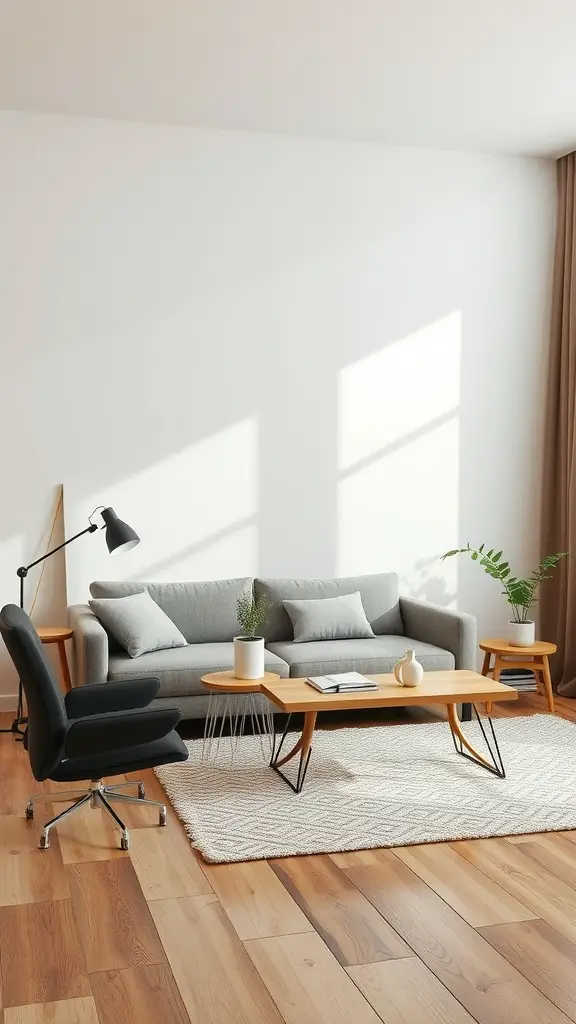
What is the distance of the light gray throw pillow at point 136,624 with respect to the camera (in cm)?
514

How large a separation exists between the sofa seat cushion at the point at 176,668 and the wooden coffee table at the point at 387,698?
573 millimetres

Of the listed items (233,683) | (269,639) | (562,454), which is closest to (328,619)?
(269,639)

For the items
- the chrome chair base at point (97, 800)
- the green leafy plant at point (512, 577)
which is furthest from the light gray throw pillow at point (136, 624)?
the green leafy plant at point (512, 577)

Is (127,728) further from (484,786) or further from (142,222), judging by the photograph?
(142,222)

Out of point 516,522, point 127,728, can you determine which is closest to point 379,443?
point 516,522

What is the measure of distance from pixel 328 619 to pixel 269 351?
1.67 meters

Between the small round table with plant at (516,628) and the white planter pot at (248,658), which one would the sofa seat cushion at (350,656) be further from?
the white planter pot at (248,658)

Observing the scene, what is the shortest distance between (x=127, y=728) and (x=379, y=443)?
126 inches

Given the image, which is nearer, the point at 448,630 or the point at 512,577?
the point at 448,630

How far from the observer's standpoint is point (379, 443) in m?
6.29

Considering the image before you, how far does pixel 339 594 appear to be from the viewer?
586 centimetres

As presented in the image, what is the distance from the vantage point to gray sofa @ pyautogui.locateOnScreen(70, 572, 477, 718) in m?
4.99

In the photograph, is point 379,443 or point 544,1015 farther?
point 379,443

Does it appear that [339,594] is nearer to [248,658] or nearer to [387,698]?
[248,658]
